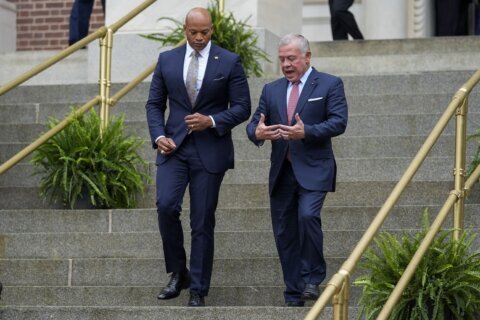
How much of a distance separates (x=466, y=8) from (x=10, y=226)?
7.17 metres

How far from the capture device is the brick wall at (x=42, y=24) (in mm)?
18203

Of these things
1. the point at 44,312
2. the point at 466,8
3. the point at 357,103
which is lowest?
the point at 44,312

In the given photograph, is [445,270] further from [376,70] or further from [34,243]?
[376,70]

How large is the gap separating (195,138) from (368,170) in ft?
6.66

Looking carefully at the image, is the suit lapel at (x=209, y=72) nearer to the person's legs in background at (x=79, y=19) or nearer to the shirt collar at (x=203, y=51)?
the shirt collar at (x=203, y=51)

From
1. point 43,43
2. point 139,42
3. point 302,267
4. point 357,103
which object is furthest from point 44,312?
Result: point 43,43

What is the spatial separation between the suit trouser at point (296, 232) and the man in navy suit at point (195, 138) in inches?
15.9

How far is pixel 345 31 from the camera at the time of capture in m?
15.6

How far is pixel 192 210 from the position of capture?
9297 millimetres

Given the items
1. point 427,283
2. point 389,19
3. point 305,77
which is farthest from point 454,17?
point 427,283

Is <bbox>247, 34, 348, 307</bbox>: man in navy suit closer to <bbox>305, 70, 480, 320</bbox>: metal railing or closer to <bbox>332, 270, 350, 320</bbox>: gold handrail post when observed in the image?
<bbox>305, 70, 480, 320</bbox>: metal railing

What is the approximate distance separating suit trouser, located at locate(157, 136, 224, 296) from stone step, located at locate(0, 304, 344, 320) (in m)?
0.47

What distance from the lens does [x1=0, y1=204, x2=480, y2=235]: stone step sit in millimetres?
10008

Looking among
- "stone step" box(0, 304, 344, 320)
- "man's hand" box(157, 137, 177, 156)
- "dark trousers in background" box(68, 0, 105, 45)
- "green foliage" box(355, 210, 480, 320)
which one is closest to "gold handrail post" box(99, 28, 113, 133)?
"man's hand" box(157, 137, 177, 156)
